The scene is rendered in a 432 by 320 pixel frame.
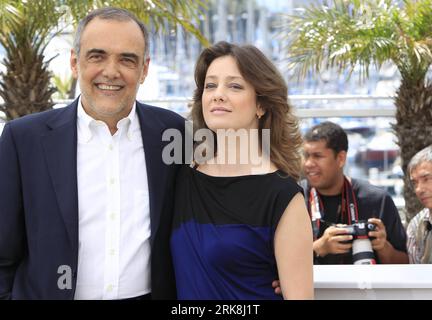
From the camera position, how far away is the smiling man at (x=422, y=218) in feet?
12.1

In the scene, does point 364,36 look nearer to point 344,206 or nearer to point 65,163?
point 344,206

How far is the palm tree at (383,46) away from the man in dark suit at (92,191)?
3936 mm

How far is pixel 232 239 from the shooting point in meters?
2.34

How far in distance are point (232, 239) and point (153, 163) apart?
445 millimetres

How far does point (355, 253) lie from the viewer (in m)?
3.28

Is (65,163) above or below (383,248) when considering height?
above

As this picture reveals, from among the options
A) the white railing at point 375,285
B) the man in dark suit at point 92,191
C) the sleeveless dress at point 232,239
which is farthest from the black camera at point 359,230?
the man in dark suit at point 92,191

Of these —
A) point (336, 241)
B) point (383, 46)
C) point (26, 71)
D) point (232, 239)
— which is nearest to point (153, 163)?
point (232, 239)

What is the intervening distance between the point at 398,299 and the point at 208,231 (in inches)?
31.3

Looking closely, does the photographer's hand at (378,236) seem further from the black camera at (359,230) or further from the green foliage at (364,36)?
the green foliage at (364,36)

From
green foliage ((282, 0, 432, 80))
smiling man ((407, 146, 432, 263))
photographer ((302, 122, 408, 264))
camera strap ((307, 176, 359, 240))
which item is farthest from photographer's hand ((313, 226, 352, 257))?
green foliage ((282, 0, 432, 80))

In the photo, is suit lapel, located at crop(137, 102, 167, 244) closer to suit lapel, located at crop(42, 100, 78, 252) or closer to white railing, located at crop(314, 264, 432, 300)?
suit lapel, located at crop(42, 100, 78, 252)

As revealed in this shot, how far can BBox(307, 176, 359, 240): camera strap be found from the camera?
4233 mm
